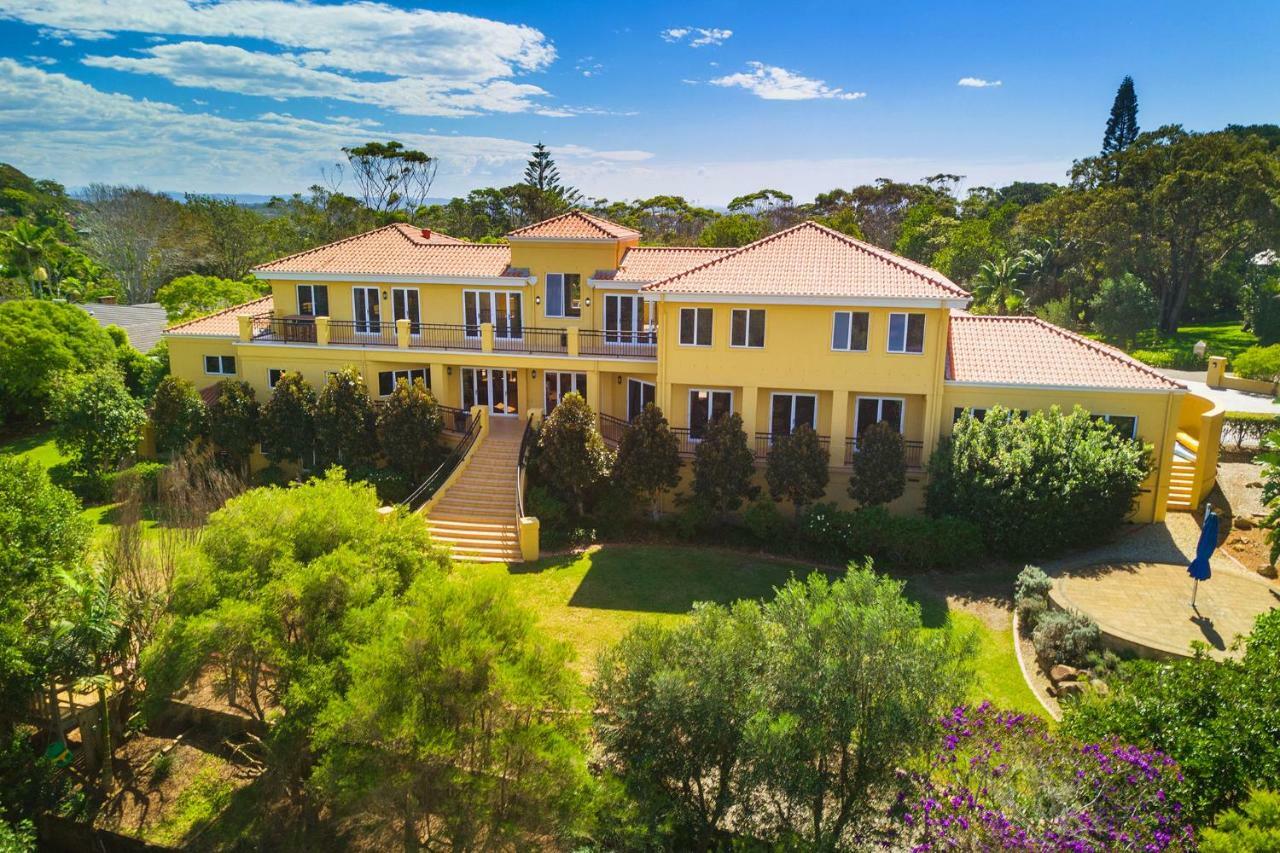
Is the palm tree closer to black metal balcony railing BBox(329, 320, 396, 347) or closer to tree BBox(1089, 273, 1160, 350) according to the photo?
tree BBox(1089, 273, 1160, 350)

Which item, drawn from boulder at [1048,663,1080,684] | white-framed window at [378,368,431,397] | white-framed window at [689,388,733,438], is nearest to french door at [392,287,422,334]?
white-framed window at [378,368,431,397]

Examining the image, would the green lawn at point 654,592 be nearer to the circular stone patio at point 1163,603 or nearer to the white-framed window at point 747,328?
the circular stone patio at point 1163,603

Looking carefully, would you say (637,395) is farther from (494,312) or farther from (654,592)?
(654,592)

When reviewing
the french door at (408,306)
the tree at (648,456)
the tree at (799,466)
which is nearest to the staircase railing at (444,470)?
the french door at (408,306)

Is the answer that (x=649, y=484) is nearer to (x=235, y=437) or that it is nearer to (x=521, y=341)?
(x=521, y=341)

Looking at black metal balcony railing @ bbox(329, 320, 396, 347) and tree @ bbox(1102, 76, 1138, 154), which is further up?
tree @ bbox(1102, 76, 1138, 154)

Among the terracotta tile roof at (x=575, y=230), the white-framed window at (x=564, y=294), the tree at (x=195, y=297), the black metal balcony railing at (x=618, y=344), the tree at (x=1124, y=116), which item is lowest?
the black metal balcony railing at (x=618, y=344)

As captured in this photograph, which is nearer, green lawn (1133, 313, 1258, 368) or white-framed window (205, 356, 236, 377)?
white-framed window (205, 356, 236, 377)
